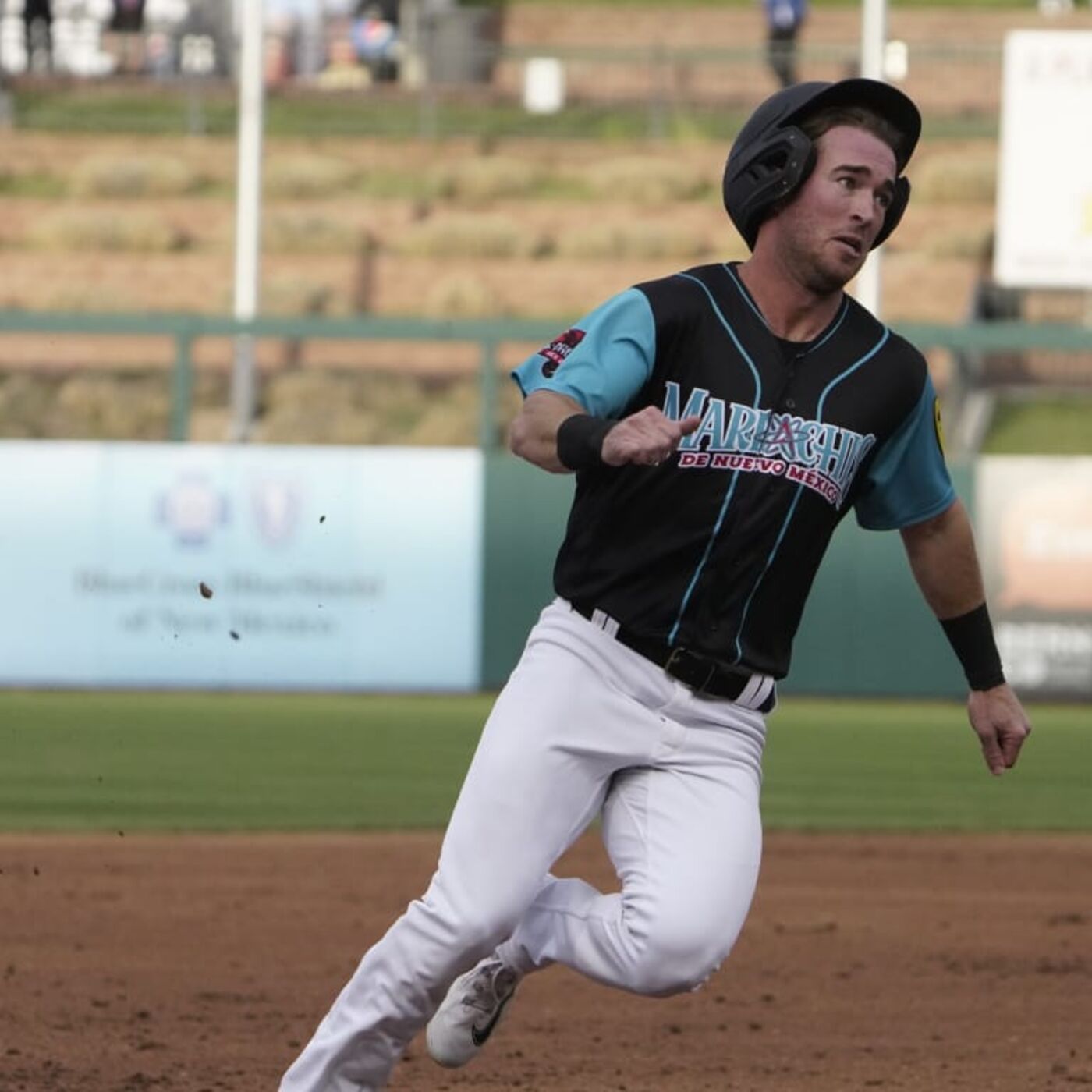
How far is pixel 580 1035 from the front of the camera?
6023 mm

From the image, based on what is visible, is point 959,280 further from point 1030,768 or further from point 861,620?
point 1030,768

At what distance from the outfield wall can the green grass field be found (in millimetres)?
262

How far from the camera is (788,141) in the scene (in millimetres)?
4309

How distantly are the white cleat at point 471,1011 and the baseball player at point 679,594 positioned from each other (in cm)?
18

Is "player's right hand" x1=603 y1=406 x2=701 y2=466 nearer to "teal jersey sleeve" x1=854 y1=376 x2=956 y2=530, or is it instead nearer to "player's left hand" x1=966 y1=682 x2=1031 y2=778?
"teal jersey sleeve" x1=854 y1=376 x2=956 y2=530

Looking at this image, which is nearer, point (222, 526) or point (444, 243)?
point (222, 526)

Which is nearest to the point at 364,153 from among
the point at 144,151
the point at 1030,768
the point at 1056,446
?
the point at 144,151

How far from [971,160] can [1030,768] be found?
17.6m

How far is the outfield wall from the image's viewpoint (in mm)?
16531

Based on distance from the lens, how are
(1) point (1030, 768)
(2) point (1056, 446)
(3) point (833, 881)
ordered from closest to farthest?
(3) point (833, 881) → (1) point (1030, 768) → (2) point (1056, 446)

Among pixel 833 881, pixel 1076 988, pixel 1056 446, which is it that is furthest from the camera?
Answer: pixel 1056 446

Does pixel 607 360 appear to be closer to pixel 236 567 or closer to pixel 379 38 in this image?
pixel 236 567

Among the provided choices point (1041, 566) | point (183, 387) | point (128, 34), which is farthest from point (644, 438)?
point (128, 34)

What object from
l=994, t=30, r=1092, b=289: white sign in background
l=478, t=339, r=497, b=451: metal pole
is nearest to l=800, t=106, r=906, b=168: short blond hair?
l=478, t=339, r=497, b=451: metal pole
